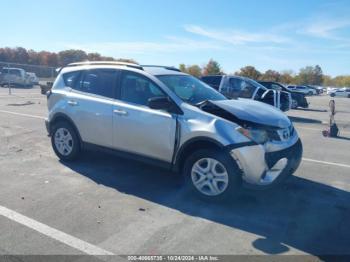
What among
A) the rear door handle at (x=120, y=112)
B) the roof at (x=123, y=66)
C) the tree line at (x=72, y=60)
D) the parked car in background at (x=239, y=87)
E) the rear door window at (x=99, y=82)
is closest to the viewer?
the rear door handle at (x=120, y=112)

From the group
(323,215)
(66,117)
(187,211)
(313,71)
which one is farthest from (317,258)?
(313,71)

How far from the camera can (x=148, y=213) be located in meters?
4.40

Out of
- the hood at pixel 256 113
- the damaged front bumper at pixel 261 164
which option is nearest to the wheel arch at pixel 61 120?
the hood at pixel 256 113

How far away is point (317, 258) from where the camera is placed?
3.47m

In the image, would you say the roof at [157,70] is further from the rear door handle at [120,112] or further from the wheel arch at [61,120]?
the wheel arch at [61,120]

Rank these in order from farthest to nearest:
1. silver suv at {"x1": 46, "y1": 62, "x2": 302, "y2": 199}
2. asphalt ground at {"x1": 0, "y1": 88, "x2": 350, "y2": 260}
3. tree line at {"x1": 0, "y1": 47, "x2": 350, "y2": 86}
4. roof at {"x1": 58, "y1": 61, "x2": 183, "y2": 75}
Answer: tree line at {"x1": 0, "y1": 47, "x2": 350, "y2": 86} → roof at {"x1": 58, "y1": 61, "x2": 183, "y2": 75} → silver suv at {"x1": 46, "y1": 62, "x2": 302, "y2": 199} → asphalt ground at {"x1": 0, "y1": 88, "x2": 350, "y2": 260}

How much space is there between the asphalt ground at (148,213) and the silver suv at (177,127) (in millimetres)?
425

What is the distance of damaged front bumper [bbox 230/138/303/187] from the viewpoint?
14.5 ft

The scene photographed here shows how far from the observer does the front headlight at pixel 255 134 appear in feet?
14.7

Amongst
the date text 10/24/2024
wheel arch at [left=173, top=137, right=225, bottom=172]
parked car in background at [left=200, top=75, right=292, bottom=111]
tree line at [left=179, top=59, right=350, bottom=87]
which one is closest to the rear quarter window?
wheel arch at [left=173, top=137, right=225, bottom=172]

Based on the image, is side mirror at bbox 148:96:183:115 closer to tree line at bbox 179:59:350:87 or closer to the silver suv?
the silver suv

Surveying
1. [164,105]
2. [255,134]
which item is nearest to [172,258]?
[255,134]

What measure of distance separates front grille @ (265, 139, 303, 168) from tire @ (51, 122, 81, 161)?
3.40 metres

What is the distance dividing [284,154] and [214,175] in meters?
0.98
